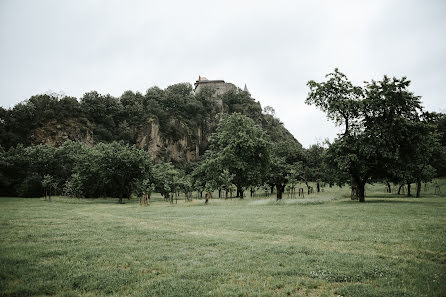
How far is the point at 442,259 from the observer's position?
8898 mm

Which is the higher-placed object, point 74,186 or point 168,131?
point 168,131

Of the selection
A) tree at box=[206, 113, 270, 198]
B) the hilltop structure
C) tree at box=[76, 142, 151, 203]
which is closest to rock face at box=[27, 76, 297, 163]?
the hilltop structure

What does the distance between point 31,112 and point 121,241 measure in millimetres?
80532

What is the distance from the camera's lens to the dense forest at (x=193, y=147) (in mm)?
32125

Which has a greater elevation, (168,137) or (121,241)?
(168,137)

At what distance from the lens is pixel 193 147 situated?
108 m

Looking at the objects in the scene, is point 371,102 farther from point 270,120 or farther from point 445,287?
point 270,120

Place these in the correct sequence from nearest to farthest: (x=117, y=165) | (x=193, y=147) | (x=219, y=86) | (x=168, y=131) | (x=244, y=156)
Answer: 1. (x=117, y=165)
2. (x=244, y=156)
3. (x=168, y=131)
4. (x=193, y=147)
5. (x=219, y=86)

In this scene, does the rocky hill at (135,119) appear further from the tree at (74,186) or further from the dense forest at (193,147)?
the tree at (74,186)

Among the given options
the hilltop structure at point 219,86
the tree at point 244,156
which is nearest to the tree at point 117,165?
the tree at point 244,156

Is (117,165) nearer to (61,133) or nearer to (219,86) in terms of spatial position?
(61,133)

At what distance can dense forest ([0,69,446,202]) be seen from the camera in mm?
32125

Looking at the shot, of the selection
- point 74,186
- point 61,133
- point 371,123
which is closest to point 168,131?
point 61,133

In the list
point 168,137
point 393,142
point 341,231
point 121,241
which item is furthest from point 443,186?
point 168,137
